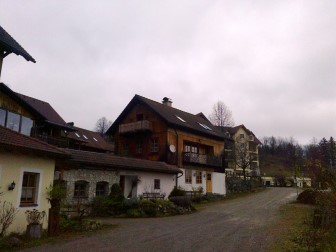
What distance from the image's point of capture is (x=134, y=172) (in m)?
23.5

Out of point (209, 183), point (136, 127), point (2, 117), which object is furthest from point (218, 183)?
point (2, 117)

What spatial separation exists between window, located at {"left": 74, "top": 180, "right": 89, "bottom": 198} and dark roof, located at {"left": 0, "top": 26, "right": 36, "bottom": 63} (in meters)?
8.24

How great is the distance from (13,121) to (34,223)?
14.1 metres

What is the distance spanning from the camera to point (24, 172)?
11.5 meters

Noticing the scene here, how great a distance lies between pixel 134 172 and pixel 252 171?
147 ft

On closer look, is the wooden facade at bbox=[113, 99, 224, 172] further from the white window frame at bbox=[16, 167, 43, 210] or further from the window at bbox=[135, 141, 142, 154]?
the white window frame at bbox=[16, 167, 43, 210]

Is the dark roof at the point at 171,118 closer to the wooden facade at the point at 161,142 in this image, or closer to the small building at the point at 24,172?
the wooden facade at the point at 161,142

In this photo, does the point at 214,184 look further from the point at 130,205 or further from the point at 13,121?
the point at 13,121

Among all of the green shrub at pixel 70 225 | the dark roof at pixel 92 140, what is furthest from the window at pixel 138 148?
the green shrub at pixel 70 225

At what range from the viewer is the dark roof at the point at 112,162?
1948 cm

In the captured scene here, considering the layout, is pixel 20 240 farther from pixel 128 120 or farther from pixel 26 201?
pixel 128 120

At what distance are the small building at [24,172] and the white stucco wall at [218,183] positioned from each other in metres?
23.4

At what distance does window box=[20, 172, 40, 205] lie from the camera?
1159 cm

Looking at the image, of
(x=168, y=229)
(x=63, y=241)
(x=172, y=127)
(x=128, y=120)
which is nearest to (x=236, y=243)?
(x=168, y=229)
